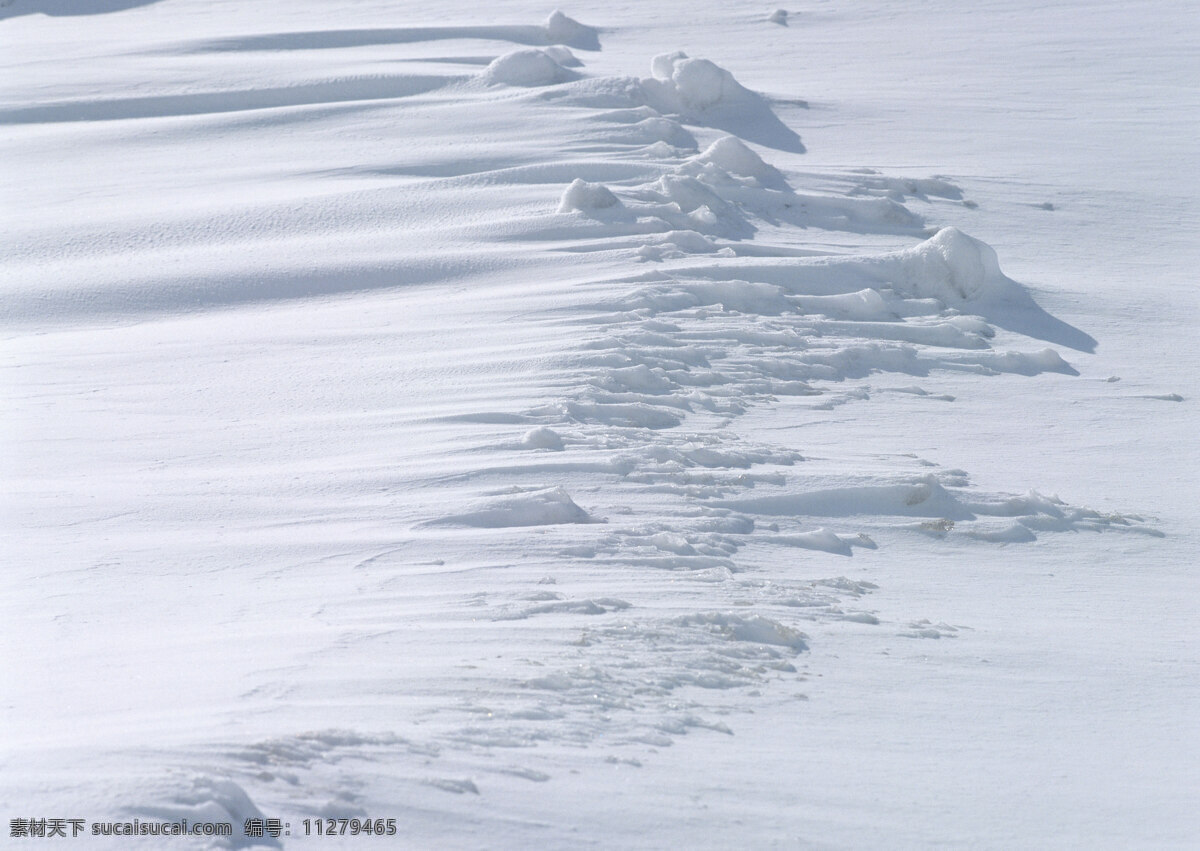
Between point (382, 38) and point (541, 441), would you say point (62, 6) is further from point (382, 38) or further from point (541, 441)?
point (541, 441)

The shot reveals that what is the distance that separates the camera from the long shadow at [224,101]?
24.5 feet

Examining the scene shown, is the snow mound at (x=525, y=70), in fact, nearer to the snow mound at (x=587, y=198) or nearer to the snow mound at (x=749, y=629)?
the snow mound at (x=587, y=198)

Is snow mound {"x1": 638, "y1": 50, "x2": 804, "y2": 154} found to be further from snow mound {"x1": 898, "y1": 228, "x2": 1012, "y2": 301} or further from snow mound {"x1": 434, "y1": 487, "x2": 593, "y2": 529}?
snow mound {"x1": 434, "y1": 487, "x2": 593, "y2": 529}

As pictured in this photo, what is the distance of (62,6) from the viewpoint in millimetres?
10586

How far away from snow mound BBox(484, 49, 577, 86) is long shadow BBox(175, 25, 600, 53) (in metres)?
1.35

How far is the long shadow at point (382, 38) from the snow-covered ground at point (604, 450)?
2.29 feet

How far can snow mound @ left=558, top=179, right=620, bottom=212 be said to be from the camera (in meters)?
5.55

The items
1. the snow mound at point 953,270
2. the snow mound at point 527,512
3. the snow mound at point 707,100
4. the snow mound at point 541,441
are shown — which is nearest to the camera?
the snow mound at point 527,512

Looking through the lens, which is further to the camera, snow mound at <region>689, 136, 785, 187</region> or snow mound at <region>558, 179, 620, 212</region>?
snow mound at <region>689, 136, 785, 187</region>

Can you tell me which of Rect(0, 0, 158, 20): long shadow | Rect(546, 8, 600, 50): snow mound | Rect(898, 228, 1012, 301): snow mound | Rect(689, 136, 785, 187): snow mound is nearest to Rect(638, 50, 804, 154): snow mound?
Rect(689, 136, 785, 187): snow mound

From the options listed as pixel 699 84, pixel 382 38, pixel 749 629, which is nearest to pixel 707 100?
pixel 699 84

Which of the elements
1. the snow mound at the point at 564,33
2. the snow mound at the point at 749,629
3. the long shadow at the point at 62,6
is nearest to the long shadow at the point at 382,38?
the snow mound at the point at 564,33

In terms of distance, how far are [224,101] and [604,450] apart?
5.17 m

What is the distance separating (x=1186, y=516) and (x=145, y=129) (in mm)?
6226
